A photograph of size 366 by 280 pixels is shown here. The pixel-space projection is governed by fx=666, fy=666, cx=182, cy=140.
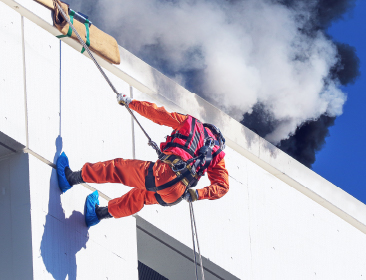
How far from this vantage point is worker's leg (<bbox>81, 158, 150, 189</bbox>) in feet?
18.1

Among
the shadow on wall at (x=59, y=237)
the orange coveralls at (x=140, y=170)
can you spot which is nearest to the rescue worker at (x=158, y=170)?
the orange coveralls at (x=140, y=170)

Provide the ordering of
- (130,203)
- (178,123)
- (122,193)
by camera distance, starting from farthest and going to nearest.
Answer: (122,193), (130,203), (178,123)

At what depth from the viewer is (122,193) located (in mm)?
6367

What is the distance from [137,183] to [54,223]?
75cm

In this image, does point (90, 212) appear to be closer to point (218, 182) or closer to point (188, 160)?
point (188, 160)

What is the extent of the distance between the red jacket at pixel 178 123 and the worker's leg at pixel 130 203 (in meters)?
0.45

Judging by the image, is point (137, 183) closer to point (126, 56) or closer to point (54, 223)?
point (54, 223)

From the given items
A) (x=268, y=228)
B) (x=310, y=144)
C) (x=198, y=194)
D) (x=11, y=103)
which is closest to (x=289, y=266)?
(x=268, y=228)

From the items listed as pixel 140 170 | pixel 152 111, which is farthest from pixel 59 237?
pixel 152 111

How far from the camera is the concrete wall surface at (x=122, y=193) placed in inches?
211

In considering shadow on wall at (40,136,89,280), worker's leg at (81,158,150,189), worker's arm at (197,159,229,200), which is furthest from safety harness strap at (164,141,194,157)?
shadow on wall at (40,136,89,280)

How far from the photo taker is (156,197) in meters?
5.74

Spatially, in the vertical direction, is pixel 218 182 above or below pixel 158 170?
above

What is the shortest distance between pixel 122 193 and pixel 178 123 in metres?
1.13
